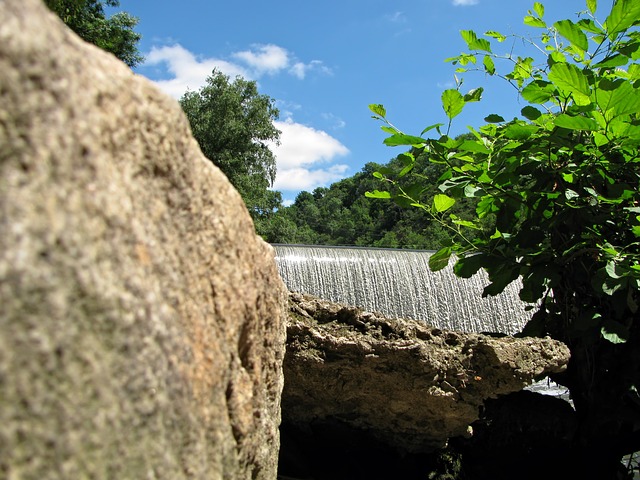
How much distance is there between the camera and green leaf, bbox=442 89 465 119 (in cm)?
253

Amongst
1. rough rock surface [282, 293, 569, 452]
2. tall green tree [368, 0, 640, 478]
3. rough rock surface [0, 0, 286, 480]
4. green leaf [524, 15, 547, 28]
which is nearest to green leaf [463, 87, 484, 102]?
tall green tree [368, 0, 640, 478]

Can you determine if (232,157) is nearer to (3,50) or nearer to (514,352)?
(514,352)

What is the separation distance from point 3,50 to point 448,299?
35.0ft

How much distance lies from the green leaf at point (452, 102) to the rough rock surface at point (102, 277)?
4.79 ft

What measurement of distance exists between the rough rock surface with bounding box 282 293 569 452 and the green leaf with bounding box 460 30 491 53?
1.37 metres

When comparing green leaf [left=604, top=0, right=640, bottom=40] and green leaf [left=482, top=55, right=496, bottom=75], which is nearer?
green leaf [left=604, top=0, right=640, bottom=40]

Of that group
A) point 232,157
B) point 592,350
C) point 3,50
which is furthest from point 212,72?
point 3,50

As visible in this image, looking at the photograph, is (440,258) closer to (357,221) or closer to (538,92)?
(538,92)

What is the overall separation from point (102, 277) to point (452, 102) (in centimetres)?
194

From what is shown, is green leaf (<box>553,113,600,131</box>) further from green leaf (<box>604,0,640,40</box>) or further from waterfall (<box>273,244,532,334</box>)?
waterfall (<box>273,244,532,334</box>)

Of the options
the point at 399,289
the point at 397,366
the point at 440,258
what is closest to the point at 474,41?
the point at 440,258

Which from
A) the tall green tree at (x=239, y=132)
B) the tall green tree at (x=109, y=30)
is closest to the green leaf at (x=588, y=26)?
the tall green tree at (x=109, y=30)

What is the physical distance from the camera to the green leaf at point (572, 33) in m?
2.53

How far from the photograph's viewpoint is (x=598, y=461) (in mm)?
3336
